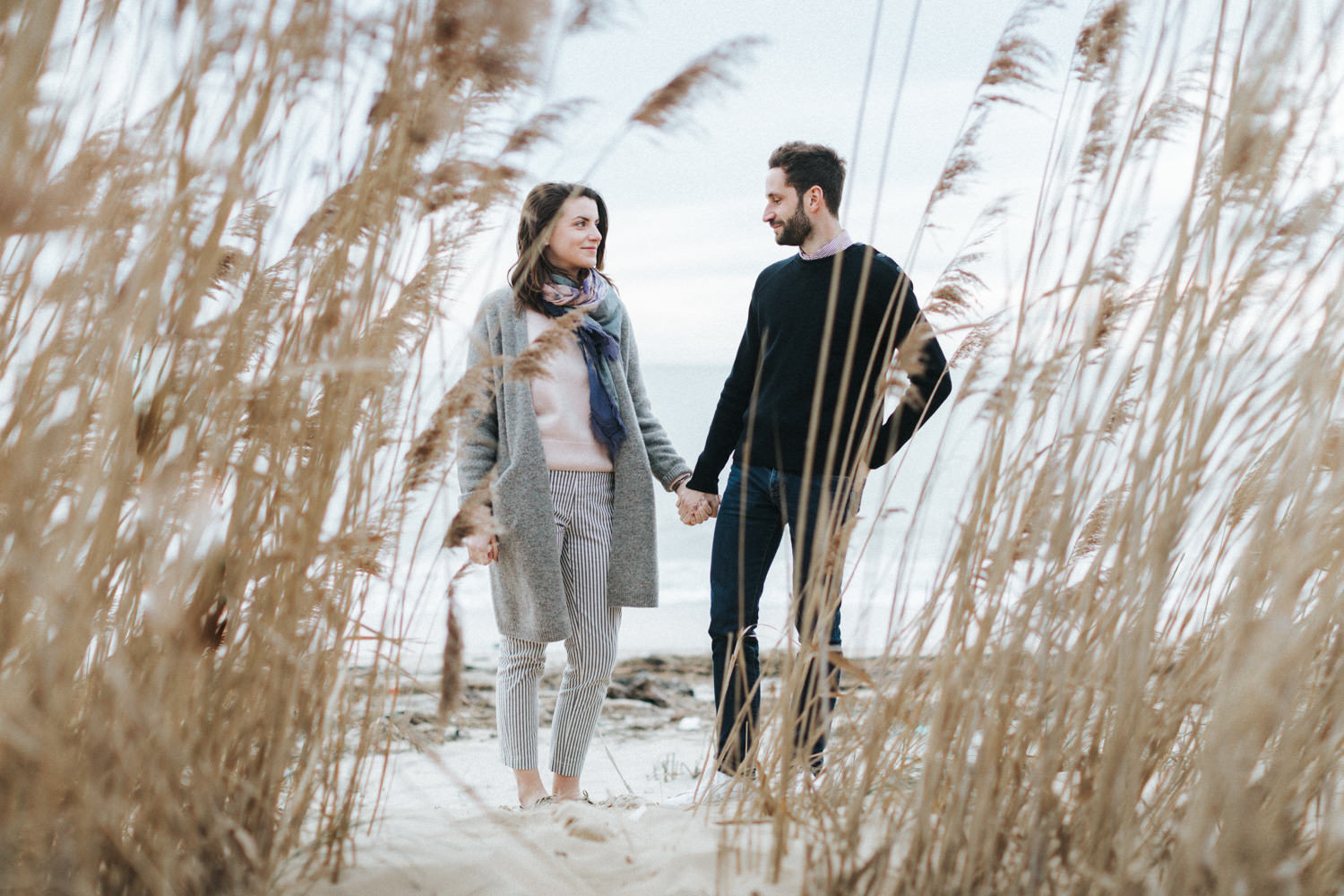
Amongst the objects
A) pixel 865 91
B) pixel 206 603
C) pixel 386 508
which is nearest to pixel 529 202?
pixel 865 91

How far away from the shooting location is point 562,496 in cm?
254

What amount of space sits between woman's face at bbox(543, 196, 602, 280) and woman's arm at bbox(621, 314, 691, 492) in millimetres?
256

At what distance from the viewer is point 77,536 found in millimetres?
911

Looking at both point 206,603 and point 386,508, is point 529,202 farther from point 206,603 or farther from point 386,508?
point 206,603

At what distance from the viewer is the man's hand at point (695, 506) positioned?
2723 millimetres

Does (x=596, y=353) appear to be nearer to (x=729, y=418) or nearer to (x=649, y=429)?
(x=649, y=429)

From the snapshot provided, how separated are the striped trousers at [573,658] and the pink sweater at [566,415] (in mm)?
47

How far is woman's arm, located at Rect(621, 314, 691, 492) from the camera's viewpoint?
279 cm

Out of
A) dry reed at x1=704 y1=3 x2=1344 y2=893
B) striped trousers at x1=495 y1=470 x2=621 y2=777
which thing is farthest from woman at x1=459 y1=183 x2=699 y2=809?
dry reed at x1=704 y1=3 x2=1344 y2=893

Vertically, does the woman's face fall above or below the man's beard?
below

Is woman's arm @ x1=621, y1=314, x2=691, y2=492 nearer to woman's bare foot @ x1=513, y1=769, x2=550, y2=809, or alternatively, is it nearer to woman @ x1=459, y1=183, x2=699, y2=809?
woman @ x1=459, y1=183, x2=699, y2=809

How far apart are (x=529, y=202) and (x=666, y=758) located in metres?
2.05

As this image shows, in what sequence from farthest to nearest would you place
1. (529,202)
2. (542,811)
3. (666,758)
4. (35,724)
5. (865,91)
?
1. (666,758)
2. (529,202)
3. (542,811)
4. (865,91)
5. (35,724)

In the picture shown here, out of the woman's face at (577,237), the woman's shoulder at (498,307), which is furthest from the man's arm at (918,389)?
the woman's shoulder at (498,307)
